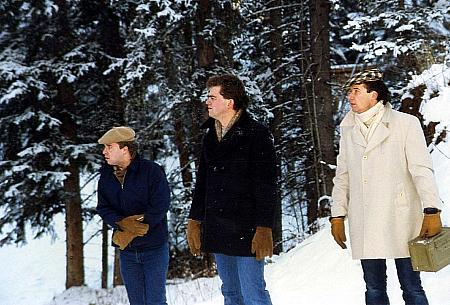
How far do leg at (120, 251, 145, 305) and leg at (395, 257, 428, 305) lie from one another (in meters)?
1.85

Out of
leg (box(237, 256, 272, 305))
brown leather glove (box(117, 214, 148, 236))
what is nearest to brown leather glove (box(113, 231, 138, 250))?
brown leather glove (box(117, 214, 148, 236))

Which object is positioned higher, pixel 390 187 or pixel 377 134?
pixel 377 134

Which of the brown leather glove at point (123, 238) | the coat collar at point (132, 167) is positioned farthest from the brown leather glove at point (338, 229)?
the coat collar at point (132, 167)

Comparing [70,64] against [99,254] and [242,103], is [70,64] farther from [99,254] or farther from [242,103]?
[99,254]

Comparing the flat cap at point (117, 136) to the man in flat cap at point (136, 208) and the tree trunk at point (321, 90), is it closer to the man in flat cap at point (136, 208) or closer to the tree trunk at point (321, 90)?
the man in flat cap at point (136, 208)

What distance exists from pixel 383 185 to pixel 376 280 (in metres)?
0.60

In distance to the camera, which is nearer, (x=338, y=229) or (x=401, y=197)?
(x=401, y=197)

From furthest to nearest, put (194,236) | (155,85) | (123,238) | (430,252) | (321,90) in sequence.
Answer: (155,85), (321,90), (123,238), (194,236), (430,252)

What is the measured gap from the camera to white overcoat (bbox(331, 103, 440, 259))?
11.9 ft

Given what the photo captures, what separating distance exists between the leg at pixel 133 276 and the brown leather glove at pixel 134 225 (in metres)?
0.20

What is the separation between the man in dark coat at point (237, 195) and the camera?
3.71 meters

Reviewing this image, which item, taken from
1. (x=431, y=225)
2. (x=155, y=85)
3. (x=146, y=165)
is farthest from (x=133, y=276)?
(x=155, y=85)

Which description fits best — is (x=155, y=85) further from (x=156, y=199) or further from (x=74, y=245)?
(x=156, y=199)

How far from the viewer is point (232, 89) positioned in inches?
153
